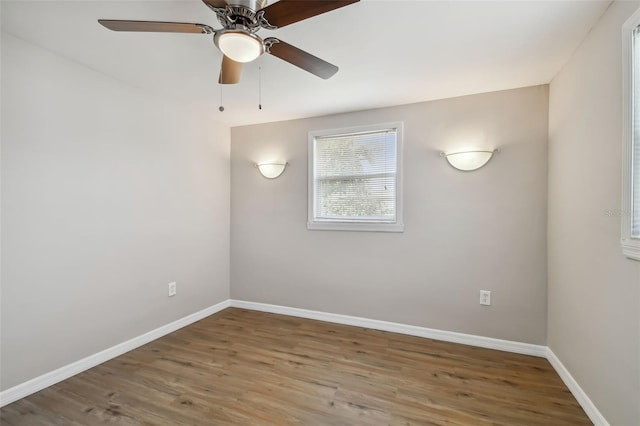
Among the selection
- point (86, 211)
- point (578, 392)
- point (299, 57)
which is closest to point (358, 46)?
point (299, 57)

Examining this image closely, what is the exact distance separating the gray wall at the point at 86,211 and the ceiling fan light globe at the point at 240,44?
1.59m

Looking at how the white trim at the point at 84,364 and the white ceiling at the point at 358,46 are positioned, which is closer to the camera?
the white ceiling at the point at 358,46

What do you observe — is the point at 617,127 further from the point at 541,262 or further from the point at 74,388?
the point at 74,388

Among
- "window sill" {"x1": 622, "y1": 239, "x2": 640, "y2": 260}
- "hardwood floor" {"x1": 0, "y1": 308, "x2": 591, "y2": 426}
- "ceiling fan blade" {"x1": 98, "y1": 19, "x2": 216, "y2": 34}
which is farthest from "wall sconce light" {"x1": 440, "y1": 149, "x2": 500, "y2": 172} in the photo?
"ceiling fan blade" {"x1": 98, "y1": 19, "x2": 216, "y2": 34}

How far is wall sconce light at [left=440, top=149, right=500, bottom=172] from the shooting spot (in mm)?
2563

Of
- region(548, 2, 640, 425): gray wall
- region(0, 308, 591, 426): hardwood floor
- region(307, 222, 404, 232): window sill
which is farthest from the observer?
region(307, 222, 404, 232): window sill

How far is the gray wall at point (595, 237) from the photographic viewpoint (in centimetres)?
145

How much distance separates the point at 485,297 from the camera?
2.67m

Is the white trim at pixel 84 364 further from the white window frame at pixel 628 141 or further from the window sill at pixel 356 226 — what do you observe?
the white window frame at pixel 628 141

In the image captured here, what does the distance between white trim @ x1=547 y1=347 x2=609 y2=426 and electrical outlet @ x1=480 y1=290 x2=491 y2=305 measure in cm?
56

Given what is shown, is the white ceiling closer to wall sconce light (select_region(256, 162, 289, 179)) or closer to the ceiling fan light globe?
the ceiling fan light globe

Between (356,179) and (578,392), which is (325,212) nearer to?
(356,179)

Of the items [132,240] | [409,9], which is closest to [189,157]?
[132,240]

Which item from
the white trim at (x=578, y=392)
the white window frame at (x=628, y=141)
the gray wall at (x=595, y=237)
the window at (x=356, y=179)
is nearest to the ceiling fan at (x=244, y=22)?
the white window frame at (x=628, y=141)
